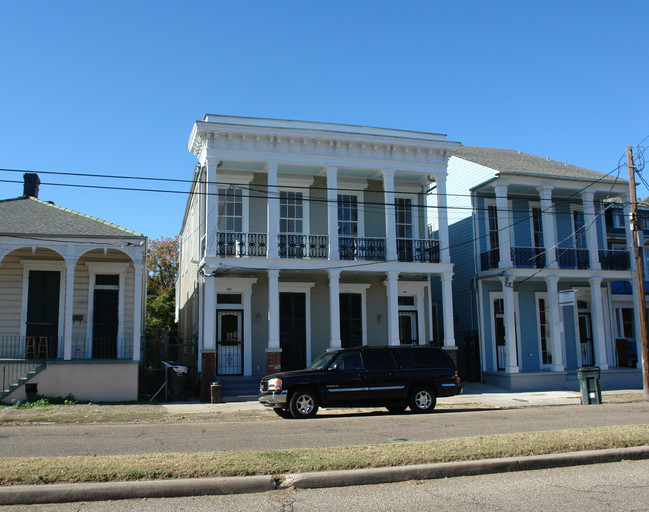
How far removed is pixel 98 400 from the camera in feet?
56.7

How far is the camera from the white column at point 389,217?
2075 cm

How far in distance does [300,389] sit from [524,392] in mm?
10276

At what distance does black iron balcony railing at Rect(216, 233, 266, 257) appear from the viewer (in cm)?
1966

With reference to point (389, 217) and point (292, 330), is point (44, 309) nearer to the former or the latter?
point (292, 330)

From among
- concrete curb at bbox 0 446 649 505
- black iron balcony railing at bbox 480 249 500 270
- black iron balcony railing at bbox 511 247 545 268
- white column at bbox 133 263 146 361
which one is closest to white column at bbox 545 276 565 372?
black iron balcony railing at bbox 511 247 545 268

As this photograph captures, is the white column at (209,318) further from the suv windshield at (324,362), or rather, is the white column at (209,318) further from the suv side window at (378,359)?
the suv side window at (378,359)

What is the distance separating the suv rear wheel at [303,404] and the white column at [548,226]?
1273cm

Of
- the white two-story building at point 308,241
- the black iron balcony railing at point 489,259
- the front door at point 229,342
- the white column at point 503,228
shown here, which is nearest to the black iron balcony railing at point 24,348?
the white two-story building at point 308,241

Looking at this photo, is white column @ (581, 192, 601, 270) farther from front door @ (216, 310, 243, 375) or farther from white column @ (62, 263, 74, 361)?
white column @ (62, 263, 74, 361)

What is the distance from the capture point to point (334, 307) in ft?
65.4

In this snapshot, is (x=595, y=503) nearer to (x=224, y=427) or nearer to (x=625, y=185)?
(x=224, y=427)

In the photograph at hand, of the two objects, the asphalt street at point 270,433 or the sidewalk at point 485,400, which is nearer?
the asphalt street at point 270,433

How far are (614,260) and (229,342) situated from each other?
15.7m

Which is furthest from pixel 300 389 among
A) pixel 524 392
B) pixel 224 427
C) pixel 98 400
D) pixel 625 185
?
pixel 625 185
